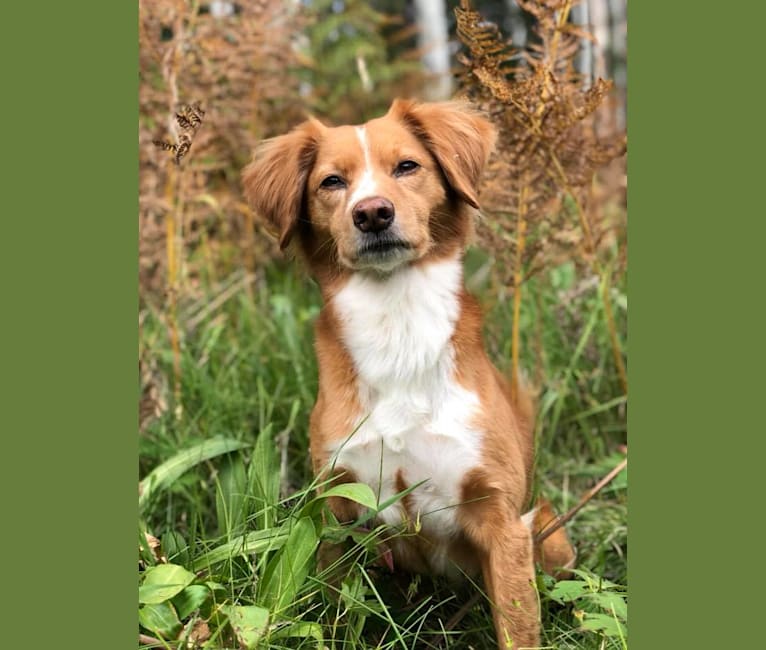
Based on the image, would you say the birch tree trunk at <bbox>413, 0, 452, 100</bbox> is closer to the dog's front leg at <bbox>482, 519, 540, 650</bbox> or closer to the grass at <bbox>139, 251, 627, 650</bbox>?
the grass at <bbox>139, 251, 627, 650</bbox>

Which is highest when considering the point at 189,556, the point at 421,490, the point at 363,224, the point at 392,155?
the point at 392,155

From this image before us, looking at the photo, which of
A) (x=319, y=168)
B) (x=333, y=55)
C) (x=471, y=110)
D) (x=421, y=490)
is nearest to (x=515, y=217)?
(x=471, y=110)

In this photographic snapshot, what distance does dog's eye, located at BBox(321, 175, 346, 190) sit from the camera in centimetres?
294

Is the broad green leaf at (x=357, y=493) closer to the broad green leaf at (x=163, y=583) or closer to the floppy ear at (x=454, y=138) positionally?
the broad green leaf at (x=163, y=583)

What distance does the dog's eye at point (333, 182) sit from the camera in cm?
294

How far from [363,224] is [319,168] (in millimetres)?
383

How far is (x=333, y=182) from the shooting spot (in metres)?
2.96

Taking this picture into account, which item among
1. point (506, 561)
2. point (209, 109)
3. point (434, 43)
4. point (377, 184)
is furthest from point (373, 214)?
point (434, 43)

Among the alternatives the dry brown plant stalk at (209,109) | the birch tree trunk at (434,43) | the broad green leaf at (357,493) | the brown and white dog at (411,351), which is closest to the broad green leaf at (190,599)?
the broad green leaf at (357,493)

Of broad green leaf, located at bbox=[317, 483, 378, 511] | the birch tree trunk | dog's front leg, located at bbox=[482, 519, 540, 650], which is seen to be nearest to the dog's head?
broad green leaf, located at bbox=[317, 483, 378, 511]

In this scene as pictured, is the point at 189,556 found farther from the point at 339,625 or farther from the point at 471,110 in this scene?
the point at 471,110

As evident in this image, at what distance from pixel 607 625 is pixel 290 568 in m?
0.92

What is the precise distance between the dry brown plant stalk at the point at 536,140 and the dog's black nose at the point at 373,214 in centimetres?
90

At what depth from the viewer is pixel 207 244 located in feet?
16.9
